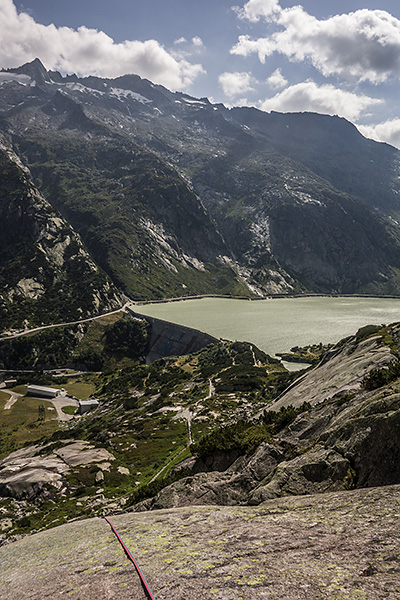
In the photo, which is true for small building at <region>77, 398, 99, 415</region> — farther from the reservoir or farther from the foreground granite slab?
the foreground granite slab

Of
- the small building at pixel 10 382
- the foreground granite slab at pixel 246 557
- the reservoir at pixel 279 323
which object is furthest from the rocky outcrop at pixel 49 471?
the small building at pixel 10 382

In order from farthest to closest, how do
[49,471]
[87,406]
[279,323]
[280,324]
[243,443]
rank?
1. [279,323]
2. [280,324]
3. [87,406]
4. [49,471]
5. [243,443]

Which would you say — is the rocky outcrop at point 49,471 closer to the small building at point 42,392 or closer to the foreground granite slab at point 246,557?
the foreground granite slab at point 246,557

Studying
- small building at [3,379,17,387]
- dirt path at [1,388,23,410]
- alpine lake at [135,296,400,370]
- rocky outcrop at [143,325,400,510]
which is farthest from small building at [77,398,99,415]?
rocky outcrop at [143,325,400,510]

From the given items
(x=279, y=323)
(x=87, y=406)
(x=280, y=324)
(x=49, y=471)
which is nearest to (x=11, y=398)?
(x=87, y=406)

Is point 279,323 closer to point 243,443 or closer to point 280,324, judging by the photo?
point 280,324

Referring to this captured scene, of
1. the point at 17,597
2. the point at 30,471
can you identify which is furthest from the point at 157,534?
the point at 30,471

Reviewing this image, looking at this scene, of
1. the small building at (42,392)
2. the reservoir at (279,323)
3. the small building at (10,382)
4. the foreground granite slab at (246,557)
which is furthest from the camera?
the reservoir at (279,323)

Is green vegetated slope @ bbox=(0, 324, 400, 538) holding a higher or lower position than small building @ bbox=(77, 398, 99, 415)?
higher
